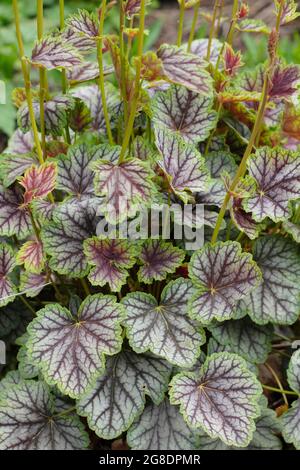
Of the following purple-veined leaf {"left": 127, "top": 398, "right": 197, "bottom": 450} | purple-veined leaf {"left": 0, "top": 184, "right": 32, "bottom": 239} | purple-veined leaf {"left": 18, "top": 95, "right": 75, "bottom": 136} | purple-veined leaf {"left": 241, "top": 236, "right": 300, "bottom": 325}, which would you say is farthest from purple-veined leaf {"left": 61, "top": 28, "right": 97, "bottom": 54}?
purple-veined leaf {"left": 127, "top": 398, "right": 197, "bottom": 450}

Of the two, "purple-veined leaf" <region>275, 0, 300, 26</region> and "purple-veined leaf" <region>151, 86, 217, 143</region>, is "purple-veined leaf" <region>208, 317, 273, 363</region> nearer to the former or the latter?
"purple-veined leaf" <region>151, 86, 217, 143</region>

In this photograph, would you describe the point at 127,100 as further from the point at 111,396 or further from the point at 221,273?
the point at 111,396

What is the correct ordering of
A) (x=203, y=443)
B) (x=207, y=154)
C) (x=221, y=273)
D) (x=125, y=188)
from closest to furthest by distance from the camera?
(x=125, y=188)
(x=221, y=273)
(x=203, y=443)
(x=207, y=154)

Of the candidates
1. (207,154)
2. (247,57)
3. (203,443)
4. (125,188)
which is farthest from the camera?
(247,57)

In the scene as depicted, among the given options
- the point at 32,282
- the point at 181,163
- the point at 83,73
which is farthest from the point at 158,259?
the point at 83,73

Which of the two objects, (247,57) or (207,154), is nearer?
(207,154)

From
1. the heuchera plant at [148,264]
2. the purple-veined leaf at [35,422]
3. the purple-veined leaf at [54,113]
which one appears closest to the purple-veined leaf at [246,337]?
the heuchera plant at [148,264]

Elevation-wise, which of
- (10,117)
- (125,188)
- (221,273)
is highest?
(125,188)

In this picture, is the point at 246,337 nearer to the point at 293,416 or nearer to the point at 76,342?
the point at 293,416

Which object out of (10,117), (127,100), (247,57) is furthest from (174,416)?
(247,57)
